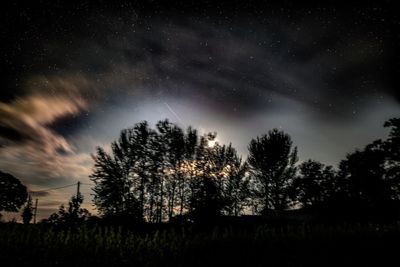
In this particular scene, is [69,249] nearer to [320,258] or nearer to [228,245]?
[228,245]

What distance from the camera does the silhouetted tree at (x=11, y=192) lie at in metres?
54.5

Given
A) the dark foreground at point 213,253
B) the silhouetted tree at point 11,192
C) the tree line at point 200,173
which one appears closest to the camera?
the dark foreground at point 213,253

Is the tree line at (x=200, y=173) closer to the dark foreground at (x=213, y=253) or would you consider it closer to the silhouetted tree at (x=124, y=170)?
the silhouetted tree at (x=124, y=170)

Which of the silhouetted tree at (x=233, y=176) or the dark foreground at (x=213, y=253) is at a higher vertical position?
the silhouetted tree at (x=233, y=176)

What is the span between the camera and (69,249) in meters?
7.17

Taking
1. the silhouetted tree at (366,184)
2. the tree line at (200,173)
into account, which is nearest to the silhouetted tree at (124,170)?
the tree line at (200,173)

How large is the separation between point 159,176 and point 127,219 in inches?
832


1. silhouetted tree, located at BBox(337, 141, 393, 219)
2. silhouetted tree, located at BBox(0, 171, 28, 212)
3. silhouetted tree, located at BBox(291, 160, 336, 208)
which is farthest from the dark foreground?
silhouetted tree, located at BBox(0, 171, 28, 212)

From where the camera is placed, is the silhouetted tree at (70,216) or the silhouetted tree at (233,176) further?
the silhouetted tree at (233,176)

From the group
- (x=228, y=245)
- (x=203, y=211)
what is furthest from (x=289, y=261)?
(x=203, y=211)

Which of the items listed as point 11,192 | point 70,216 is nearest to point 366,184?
point 70,216

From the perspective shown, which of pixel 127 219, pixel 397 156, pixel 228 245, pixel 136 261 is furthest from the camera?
pixel 397 156

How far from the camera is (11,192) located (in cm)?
5575

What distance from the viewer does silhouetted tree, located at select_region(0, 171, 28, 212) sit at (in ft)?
179
